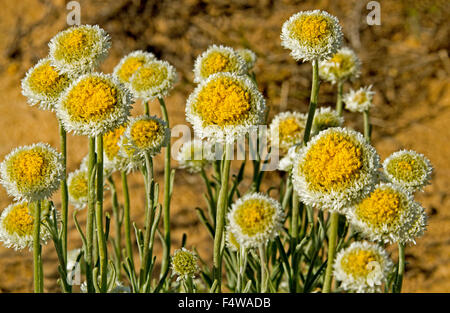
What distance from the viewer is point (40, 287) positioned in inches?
62.4

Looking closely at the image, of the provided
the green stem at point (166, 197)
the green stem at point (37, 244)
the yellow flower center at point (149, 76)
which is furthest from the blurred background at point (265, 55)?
the green stem at point (37, 244)

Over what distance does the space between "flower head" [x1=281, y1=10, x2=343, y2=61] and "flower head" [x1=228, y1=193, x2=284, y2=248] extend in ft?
1.48

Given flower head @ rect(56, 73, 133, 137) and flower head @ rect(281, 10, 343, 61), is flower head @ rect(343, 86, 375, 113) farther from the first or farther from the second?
flower head @ rect(56, 73, 133, 137)

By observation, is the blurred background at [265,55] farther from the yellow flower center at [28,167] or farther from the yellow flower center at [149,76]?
the yellow flower center at [28,167]

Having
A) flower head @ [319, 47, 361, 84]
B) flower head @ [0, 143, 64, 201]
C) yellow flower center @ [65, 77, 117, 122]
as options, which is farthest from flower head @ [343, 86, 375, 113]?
flower head @ [0, 143, 64, 201]

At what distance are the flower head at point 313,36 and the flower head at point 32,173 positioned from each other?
75 cm

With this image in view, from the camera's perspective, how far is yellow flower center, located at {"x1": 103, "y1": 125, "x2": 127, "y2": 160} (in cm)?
176

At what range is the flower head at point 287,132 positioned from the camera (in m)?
1.93

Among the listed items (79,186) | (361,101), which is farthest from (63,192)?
(361,101)

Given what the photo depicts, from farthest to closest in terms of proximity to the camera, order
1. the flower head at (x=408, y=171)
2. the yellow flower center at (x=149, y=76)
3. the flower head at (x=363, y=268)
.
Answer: the yellow flower center at (x=149, y=76) → the flower head at (x=408, y=171) → the flower head at (x=363, y=268)

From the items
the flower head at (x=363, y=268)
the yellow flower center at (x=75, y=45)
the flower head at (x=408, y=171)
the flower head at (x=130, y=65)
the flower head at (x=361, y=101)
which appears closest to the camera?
the flower head at (x=363, y=268)

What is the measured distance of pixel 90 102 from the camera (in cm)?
140

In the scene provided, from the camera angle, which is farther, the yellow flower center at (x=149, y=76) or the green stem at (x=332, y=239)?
the yellow flower center at (x=149, y=76)

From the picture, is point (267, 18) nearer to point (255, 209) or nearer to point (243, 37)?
point (243, 37)
